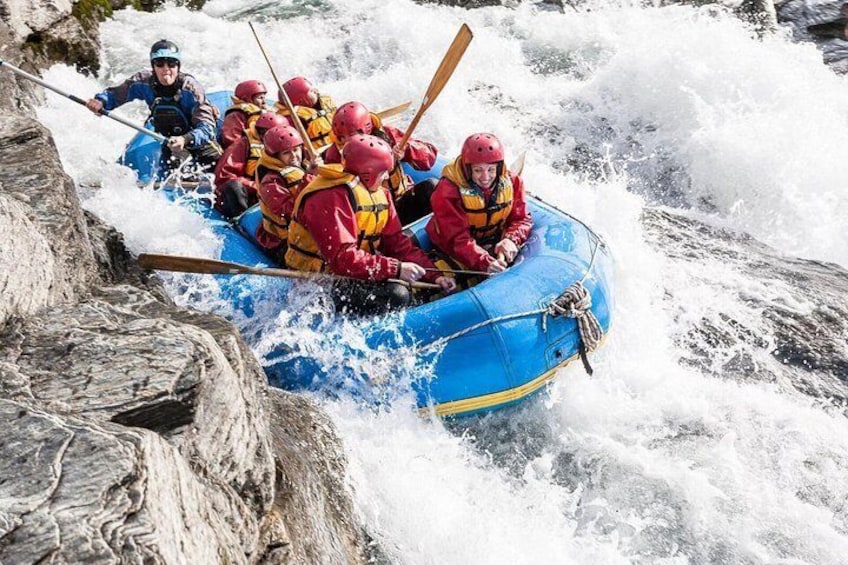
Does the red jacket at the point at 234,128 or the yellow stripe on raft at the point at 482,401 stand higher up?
the red jacket at the point at 234,128

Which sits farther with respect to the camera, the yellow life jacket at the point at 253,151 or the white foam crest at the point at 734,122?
the white foam crest at the point at 734,122

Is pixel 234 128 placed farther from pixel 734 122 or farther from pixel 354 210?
pixel 734 122

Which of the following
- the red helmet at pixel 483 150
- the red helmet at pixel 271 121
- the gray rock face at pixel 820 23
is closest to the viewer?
the red helmet at pixel 483 150

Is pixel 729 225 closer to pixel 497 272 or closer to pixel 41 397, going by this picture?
pixel 497 272

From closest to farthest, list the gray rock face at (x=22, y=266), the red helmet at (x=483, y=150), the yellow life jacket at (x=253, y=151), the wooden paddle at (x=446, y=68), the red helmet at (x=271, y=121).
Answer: the gray rock face at (x=22, y=266) < the red helmet at (x=483, y=150) < the red helmet at (x=271, y=121) < the wooden paddle at (x=446, y=68) < the yellow life jacket at (x=253, y=151)

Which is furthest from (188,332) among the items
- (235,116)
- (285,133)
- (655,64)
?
(655,64)

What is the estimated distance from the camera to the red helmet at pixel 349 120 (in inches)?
213

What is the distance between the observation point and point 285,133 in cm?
511

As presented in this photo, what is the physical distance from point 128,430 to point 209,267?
238 cm

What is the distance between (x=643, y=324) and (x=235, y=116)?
3811 mm

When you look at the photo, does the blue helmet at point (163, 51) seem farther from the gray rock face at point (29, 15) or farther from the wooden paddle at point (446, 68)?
→ the gray rock face at point (29, 15)

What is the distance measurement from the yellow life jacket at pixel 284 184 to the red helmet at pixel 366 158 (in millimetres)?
660

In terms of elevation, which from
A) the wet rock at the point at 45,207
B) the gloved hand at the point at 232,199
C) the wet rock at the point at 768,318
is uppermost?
the wet rock at the point at 45,207

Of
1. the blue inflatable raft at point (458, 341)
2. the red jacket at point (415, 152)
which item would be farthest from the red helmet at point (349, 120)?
the blue inflatable raft at point (458, 341)
